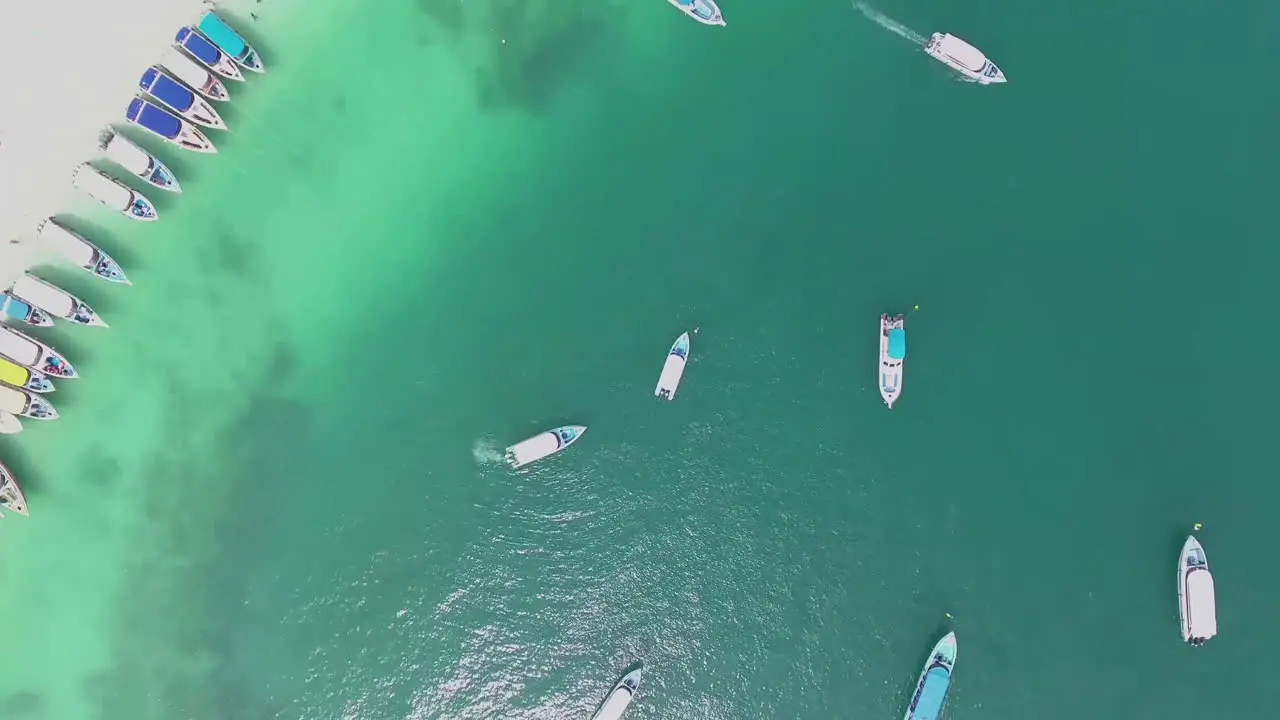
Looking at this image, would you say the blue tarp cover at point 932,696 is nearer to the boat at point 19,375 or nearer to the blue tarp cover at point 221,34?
the boat at point 19,375

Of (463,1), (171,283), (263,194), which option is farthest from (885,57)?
(171,283)

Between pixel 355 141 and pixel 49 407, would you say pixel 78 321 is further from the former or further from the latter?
pixel 355 141

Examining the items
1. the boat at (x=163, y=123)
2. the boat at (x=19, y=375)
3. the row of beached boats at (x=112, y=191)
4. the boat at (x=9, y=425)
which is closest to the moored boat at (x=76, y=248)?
the row of beached boats at (x=112, y=191)

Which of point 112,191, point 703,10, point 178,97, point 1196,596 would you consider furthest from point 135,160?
point 1196,596

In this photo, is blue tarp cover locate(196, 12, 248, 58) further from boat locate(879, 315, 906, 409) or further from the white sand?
boat locate(879, 315, 906, 409)

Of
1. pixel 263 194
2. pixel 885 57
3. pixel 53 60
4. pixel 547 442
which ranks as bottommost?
pixel 547 442
